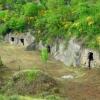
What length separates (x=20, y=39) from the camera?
56.6m

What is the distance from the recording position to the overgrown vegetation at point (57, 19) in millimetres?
46719

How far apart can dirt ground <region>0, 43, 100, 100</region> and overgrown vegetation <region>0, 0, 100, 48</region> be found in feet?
10.2

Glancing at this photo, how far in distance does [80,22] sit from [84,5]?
4197mm

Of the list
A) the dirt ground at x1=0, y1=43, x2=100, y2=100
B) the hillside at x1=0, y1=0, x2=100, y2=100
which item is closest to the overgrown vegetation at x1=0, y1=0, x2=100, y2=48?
the hillside at x1=0, y1=0, x2=100, y2=100

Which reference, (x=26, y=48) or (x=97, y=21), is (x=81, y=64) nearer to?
(x=97, y=21)

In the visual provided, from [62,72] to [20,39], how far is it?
47.6ft

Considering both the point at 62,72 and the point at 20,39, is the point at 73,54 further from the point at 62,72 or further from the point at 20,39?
the point at 20,39

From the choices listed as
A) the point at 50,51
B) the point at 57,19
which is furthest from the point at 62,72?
the point at 57,19

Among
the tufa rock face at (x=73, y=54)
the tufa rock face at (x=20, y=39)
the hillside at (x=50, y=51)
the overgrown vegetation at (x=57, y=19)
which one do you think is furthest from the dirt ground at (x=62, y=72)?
the overgrown vegetation at (x=57, y=19)

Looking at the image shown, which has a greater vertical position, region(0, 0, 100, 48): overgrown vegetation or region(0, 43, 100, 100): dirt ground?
region(0, 0, 100, 48): overgrown vegetation

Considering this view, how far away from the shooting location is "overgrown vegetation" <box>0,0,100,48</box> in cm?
4672

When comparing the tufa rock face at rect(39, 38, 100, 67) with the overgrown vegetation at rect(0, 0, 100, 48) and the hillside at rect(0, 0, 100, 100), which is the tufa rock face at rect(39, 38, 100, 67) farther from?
the overgrown vegetation at rect(0, 0, 100, 48)

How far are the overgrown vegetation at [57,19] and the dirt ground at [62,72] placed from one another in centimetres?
311

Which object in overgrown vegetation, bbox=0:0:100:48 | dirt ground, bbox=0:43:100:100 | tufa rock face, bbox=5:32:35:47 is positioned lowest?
dirt ground, bbox=0:43:100:100
